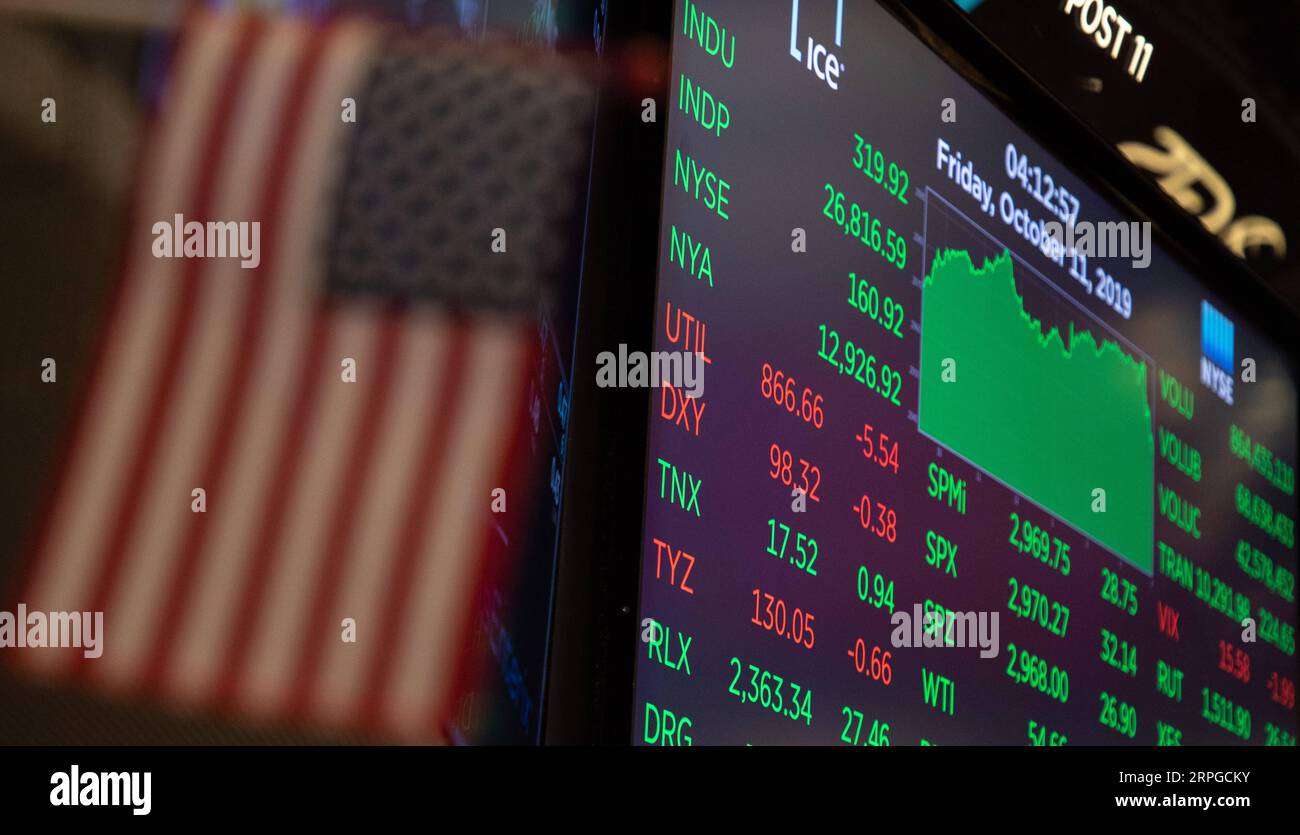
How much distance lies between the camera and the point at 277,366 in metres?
2.18

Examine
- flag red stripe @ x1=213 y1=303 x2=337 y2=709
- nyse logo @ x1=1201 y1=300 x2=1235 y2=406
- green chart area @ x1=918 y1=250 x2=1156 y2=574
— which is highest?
nyse logo @ x1=1201 y1=300 x2=1235 y2=406

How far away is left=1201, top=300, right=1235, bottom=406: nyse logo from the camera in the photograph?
3889mm

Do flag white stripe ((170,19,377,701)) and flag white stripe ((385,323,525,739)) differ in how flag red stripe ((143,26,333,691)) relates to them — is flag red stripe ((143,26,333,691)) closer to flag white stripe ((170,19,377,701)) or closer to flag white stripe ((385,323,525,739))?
flag white stripe ((170,19,377,701))

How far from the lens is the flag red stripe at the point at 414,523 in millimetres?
2141

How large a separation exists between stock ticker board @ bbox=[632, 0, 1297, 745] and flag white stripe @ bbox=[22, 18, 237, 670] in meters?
0.56

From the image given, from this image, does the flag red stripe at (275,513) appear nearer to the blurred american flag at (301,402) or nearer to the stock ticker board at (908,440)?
the blurred american flag at (301,402)

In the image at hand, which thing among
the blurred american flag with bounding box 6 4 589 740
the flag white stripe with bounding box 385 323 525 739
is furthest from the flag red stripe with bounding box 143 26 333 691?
the flag white stripe with bounding box 385 323 525 739

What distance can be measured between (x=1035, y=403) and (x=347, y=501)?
139 centimetres

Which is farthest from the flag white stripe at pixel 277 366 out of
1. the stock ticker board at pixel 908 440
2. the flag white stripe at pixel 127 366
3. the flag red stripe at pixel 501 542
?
the stock ticker board at pixel 908 440

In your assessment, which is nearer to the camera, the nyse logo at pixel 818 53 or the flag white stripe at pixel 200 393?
the flag white stripe at pixel 200 393

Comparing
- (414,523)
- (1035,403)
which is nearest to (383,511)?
(414,523)

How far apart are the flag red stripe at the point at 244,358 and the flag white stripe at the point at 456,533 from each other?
0.79 ft
